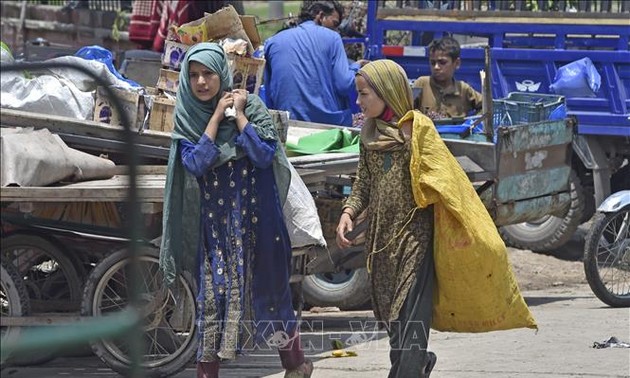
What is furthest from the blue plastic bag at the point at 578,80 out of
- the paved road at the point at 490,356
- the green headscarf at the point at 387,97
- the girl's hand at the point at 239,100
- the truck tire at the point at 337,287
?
the girl's hand at the point at 239,100

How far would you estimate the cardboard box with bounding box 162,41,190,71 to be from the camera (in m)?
7.61

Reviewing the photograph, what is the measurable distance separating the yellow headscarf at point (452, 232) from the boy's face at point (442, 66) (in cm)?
309

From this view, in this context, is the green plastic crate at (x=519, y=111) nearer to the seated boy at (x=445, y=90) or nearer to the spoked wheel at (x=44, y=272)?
the seated boy at (x=445, y=90)

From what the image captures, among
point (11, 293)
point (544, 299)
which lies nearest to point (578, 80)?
point (544, 299)

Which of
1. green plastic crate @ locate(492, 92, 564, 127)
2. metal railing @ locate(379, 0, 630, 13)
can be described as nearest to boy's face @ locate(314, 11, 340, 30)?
green plastic crate @ locate(492, 92, 564, 127)

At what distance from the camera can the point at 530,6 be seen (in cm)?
1131

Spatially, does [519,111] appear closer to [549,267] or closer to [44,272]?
[549,267]

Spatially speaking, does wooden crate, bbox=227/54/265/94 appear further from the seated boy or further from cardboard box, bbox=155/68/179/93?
the seated boy

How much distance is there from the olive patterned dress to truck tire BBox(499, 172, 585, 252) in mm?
4897

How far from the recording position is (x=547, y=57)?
401 inches

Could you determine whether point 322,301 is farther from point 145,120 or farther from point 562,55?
point 562,55

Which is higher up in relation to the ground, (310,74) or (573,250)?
(310,74)

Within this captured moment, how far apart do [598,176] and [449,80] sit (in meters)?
2.06

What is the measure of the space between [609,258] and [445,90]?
156 cm
